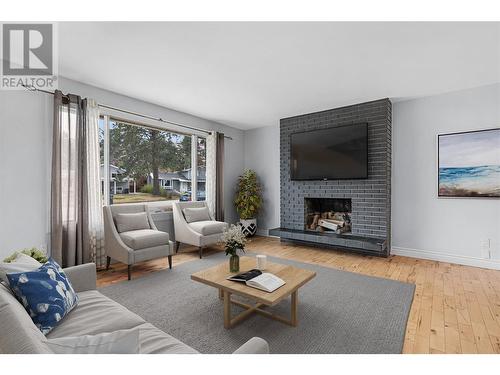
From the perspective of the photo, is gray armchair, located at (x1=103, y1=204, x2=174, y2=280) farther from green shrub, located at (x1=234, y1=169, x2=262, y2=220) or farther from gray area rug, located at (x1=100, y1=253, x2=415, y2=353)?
green shrub, located at (x1=234, y1=169, x2=262, y2=220)

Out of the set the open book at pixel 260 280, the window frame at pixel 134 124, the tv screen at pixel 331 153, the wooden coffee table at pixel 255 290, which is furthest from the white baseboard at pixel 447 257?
the window frame at pixel 134 124

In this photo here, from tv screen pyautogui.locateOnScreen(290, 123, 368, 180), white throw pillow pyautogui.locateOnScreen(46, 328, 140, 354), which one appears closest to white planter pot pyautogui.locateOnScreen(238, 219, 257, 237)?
tv screen pyautogui.locateOnScreen(290, 123, 368, 180)

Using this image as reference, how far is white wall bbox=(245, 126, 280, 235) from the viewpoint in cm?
570

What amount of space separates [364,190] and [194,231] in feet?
9.24

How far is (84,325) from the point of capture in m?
1.40

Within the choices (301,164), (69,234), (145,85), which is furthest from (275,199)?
(69,234)

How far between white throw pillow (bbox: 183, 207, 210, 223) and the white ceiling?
5.92ft

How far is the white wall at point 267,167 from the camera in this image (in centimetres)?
570

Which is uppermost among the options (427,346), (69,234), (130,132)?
(130,132)

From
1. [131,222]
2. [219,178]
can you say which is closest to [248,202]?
[219,178]

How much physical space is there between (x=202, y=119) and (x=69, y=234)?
3.04m

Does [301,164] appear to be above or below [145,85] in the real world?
below
